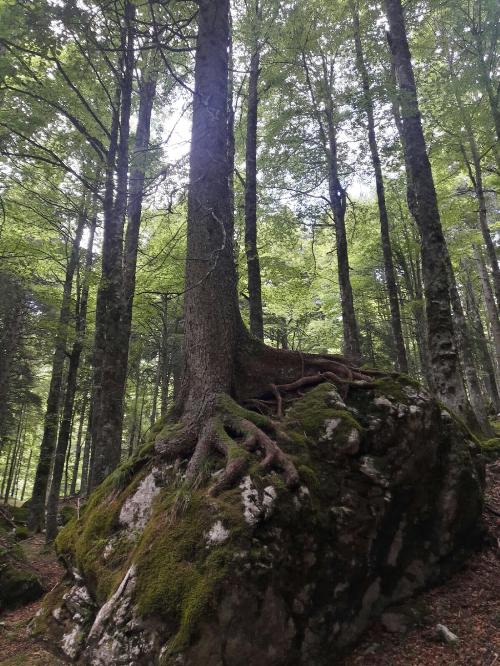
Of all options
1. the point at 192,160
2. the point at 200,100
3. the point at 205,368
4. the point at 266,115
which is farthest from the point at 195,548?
the point at 266,115

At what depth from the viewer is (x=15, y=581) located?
6676 mm

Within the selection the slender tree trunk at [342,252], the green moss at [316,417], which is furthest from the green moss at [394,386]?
the slender tree trunk at [342,252]

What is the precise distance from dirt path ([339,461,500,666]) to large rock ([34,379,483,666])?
0.16 metres

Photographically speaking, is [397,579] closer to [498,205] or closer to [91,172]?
[91,172]

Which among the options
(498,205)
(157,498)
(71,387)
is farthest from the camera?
(498,205)

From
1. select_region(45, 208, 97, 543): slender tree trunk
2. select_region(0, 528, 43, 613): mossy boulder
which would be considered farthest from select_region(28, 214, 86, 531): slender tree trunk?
select_region(0, 528, 43, 613): mossy boulder

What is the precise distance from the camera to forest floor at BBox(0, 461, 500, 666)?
3.75 metres

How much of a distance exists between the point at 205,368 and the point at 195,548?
2.34 meters

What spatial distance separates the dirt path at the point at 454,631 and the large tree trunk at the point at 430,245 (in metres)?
2.94

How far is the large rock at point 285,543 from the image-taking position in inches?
129

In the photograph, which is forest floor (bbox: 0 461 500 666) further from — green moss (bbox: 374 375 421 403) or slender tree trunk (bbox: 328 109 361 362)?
slender tree trunk (bbox: 328 109 361 362)

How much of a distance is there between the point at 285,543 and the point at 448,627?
6.97 feet

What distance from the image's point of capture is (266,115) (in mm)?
16141

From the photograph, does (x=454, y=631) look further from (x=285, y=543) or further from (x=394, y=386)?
(x=394, y=386)
